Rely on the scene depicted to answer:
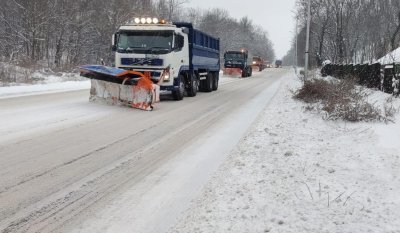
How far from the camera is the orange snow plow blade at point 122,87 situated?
13.0 meters

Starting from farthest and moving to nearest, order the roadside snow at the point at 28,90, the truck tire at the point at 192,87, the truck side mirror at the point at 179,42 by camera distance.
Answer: the truck tire at the point at 192,87
the roadside snow at the point at 28,90
the truck side mirror at the point at 179,42

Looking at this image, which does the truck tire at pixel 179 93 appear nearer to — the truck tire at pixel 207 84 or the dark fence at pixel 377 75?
the truck tire at pixel 207 84

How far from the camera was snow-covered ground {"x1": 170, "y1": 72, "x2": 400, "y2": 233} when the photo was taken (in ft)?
13.9


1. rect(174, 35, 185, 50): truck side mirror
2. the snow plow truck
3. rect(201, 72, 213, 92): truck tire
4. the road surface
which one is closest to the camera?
the road surface

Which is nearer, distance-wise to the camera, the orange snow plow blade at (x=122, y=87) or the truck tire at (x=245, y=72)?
the orange snow plow blade at (x=122, y=87)

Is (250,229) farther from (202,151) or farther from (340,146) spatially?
(340,146)

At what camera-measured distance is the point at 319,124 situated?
1039 centimetres

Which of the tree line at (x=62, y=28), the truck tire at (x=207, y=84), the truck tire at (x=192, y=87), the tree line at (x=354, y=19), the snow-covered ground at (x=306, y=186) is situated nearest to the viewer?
the snow-covered ground at (x=306, y=186)

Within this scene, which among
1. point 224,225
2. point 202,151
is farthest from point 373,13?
point 224,225

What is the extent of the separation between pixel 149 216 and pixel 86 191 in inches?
43.5

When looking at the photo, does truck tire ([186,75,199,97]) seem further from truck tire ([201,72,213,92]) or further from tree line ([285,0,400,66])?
tree line ([285,0,400,66])

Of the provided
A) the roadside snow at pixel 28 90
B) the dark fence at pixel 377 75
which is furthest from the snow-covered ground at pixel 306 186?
the roadside snow at pixel 28 90

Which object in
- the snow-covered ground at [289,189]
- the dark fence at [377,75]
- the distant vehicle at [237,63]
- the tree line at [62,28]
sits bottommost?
the snow-covered ground at [289,189]

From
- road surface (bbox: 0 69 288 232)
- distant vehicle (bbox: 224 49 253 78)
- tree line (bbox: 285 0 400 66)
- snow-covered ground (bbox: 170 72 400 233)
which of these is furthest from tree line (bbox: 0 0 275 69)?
snow-covered ground (bbox: 170 72 400 233)
